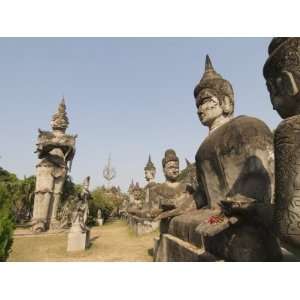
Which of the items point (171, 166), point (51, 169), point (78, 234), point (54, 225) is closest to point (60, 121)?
point (51, 169)

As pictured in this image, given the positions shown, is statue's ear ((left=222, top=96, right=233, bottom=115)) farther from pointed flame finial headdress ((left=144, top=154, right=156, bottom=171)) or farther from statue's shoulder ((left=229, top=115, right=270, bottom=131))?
pointed flame finial headdress ((left=144, top=154, right=156, bottom=171))

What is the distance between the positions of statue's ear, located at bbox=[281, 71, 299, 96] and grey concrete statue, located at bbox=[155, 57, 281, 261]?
0.79 meters

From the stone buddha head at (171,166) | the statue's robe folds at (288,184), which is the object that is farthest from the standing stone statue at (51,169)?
the statue's robe folds at (288,184)

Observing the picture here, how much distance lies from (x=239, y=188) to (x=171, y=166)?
4555 millimetres

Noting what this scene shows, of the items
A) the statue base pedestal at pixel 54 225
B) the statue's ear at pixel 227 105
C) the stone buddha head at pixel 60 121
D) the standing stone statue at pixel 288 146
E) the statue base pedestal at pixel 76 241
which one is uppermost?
the stone buddha head at pixel 60 121

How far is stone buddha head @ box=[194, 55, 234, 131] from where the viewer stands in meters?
3.36

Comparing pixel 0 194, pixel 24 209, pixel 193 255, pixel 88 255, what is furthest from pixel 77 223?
pixel 24 209

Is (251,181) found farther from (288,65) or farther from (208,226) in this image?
(288,65)

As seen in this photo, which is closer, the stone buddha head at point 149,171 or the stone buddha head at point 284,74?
the stone buddha head at point 284,74

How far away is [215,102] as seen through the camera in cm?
338

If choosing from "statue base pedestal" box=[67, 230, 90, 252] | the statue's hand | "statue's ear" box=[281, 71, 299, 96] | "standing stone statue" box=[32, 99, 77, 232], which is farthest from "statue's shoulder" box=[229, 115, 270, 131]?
"standing stone statue" box=[32, 99, 77, 232]

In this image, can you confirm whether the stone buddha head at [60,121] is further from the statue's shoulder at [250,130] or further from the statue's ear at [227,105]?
the statue's shoulder at [250,130]

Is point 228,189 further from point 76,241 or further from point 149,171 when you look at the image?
point 149,171

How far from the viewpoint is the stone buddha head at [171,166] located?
6.86m
